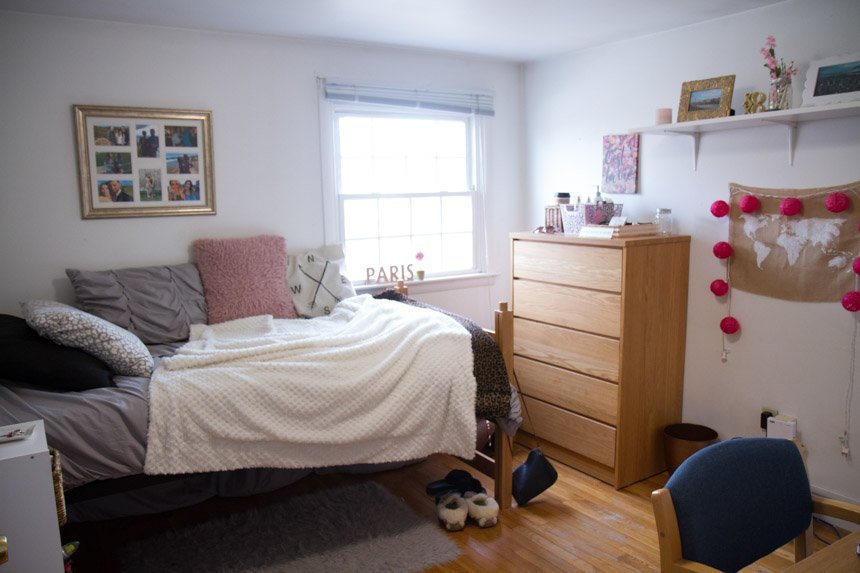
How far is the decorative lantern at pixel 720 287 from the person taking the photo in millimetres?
3209

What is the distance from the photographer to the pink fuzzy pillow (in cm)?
338

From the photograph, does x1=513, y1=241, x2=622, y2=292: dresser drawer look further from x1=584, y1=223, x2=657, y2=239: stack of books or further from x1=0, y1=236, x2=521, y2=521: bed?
x1=0, y1=236, x2=521, y2=521: bed

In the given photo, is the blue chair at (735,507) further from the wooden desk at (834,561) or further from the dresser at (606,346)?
the dresser at (606,346)

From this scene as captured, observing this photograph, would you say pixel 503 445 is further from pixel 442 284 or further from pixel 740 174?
pixel 740 174

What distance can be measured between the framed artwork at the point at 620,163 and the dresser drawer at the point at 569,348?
0.97 metres

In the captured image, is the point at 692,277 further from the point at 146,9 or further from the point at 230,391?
the point at 146,9

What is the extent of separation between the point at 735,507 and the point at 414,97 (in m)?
3.22

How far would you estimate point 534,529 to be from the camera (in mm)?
2771

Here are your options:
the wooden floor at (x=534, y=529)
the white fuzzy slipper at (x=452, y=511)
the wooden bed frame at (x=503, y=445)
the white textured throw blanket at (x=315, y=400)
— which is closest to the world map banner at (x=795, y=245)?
the wooden floor at (x=534, y=529)

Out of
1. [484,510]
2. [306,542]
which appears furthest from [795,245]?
[306,542]

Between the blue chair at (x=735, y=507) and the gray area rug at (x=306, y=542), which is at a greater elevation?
the blue chair at (x=735, y=507)

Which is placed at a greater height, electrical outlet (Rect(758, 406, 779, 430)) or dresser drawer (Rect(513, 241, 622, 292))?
dresser drawer (Rect(513, 241, 622, 292))

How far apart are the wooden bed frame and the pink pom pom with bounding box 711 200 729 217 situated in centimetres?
122

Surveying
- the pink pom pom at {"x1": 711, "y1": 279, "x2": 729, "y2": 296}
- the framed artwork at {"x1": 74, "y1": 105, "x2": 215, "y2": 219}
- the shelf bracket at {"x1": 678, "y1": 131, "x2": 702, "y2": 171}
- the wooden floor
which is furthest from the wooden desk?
the framed artwork at {"x1": 74, "y1": 105, "x2": 215, "y2": 219}
